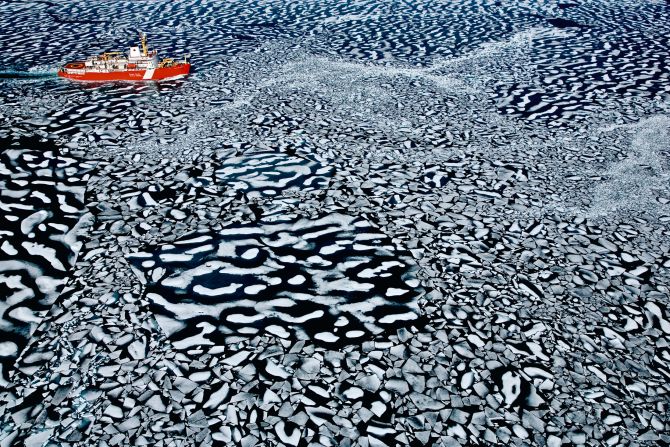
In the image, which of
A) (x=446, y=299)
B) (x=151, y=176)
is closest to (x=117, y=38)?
(x=151, y=176)

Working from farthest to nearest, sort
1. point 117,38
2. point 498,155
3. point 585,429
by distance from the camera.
A: point 117,38
point 498,155
point 585,429

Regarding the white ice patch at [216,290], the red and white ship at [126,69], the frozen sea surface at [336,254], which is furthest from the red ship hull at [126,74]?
the white ice patch at [216,290]

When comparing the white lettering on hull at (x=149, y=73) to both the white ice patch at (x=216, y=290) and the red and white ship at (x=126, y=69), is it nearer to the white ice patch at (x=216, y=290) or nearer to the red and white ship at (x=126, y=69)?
the red and white ship at (x=126, y=69)

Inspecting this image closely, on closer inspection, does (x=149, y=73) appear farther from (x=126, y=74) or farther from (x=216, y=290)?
(x=216, y=290)

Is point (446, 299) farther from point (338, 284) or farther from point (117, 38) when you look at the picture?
point (117, 38)

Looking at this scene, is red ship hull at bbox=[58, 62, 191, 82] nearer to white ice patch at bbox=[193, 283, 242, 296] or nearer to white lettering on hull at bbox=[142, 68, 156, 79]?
white lettering on hull at bbox=[142, 68, 156, 79]
